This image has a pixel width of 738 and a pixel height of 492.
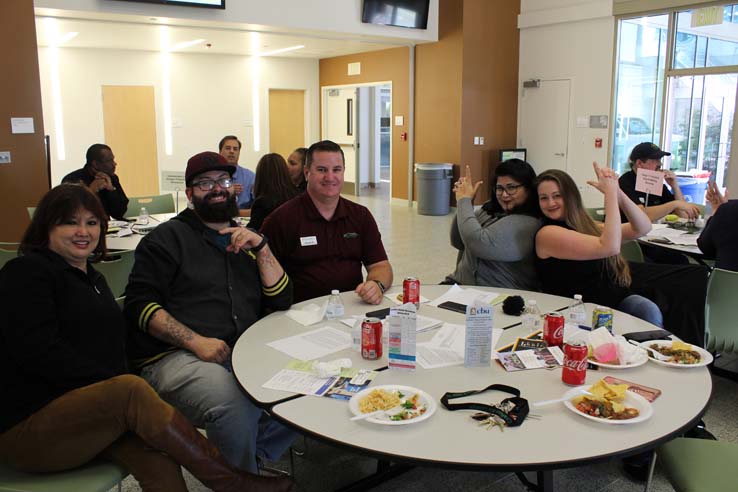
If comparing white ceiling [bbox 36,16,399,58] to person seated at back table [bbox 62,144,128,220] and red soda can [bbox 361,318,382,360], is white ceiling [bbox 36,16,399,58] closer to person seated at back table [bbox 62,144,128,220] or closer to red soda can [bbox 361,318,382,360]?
person seated at back table [bbox 62,144,128,220]

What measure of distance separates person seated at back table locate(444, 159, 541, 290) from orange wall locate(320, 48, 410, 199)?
8.45m

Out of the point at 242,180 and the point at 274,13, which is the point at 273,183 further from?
the point at 274,13

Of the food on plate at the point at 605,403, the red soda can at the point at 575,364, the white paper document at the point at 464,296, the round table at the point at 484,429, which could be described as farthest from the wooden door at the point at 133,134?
the food on plate at the point at 605,403

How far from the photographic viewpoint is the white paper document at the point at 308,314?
249 centimetres

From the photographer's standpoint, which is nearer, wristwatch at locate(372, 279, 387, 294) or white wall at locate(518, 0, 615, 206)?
wristwatch at locate(372, 279, 387, 294)

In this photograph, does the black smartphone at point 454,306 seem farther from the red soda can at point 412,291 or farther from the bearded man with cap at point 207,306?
the bearded man with cap at point 207,306

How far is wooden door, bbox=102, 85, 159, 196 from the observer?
11250 millimetres

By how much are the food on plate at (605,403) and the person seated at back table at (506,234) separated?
1387 mm

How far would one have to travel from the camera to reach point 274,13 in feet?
28.1

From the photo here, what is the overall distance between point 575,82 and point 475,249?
326 inches

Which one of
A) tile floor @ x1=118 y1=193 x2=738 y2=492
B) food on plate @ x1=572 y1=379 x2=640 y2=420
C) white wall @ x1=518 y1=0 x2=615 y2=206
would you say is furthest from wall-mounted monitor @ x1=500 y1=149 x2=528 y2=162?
food on plate @ x1=572 y1=379 x2=640 y2=420

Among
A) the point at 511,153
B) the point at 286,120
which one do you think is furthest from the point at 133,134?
the point at 511,153

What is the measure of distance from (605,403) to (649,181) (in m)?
3.52

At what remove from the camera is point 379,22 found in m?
9.46
